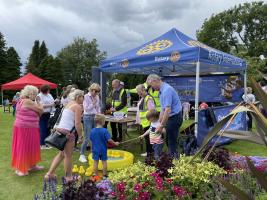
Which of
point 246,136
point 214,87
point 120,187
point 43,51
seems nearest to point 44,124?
point 120,187

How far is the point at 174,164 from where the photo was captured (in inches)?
137

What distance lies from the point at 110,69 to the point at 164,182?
613 centimetres

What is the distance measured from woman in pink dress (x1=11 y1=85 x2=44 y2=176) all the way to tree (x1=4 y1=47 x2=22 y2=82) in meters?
43.7

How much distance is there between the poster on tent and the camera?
1298 cm

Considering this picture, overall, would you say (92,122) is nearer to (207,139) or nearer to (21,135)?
(21,135)

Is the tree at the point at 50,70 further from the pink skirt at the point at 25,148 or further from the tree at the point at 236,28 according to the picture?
the pink skirt at the point at 25,148

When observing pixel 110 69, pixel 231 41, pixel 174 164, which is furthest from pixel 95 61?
pixel 174 164

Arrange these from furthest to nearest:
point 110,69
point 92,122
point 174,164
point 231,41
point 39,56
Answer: point 39,56 < point 231,41 < point 110,69 < point 92,122 < point 174,164

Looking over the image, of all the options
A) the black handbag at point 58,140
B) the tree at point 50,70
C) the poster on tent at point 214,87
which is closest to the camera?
the black handbag at point 58,140

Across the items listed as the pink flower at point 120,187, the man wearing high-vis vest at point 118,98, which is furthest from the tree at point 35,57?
the pink flower at point 120,187

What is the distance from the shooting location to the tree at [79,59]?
65.8 metres

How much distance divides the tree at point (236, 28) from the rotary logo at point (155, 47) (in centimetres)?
3475

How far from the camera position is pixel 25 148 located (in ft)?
18.1

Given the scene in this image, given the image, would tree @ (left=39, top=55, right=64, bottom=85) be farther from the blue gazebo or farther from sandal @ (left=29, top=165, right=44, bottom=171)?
sandal @ (left=29, top=165, right=44, bottom=171)
